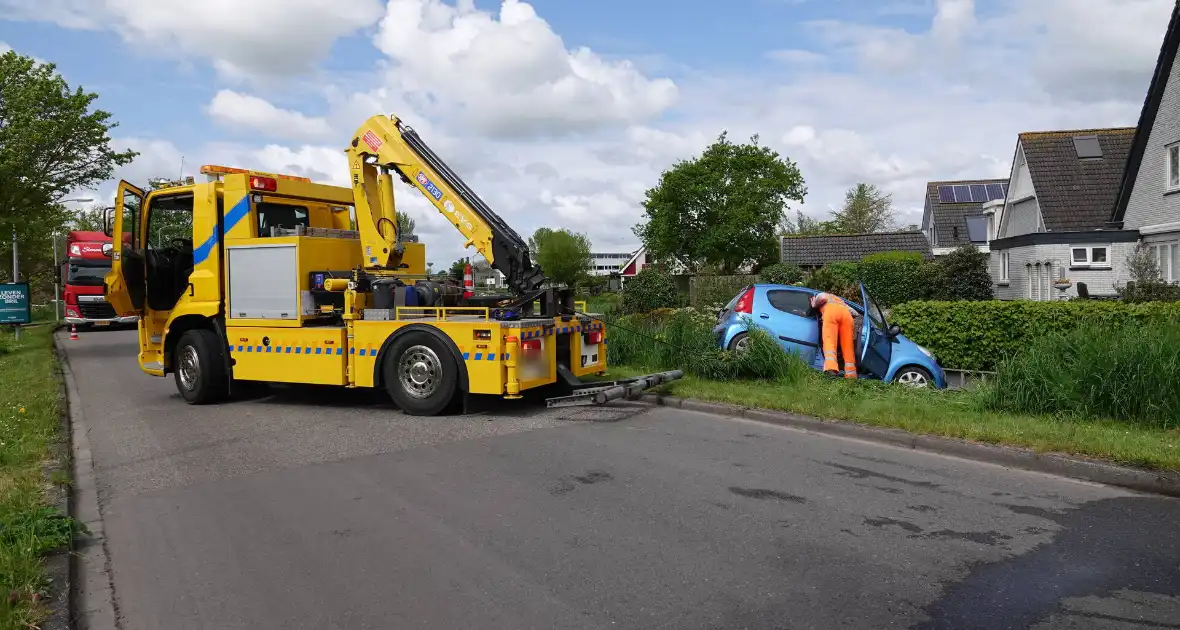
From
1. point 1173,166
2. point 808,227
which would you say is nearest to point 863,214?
point 808,227

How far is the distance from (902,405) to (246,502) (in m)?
6.34

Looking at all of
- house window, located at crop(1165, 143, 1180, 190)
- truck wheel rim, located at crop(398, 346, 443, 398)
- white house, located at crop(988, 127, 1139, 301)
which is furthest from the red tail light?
white house, located at crop(988, 127, 1139, 301)

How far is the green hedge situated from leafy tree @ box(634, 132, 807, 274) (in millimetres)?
33861

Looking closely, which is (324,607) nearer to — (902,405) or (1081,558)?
(1081,558)

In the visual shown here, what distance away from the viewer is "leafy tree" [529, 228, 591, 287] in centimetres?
7469

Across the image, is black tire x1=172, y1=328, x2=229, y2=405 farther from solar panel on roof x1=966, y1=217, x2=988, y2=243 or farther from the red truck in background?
solar panel on roof x1=966, y1=217, x2=988, y2=243

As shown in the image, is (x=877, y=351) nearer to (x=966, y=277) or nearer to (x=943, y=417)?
(x=943, y=417)

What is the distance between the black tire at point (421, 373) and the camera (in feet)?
30.6

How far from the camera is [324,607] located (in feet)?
13.7

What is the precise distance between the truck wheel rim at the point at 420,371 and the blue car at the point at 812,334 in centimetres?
439

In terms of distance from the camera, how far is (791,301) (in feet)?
40.3

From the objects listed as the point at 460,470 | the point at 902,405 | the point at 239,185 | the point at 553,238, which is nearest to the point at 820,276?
the point at 902,405

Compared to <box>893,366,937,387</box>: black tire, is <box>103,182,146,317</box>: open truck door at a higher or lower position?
higher

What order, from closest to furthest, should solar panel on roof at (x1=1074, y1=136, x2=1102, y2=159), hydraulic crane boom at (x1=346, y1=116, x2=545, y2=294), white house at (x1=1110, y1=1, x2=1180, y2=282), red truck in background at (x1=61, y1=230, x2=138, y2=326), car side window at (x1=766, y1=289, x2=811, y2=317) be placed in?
hydraulic crane boom at (x1=346, y1=116, x2=545, y2=294) < car side window at (x1=766, y1=289, x2=811, y2=317) < white house at (x1=1110, y1=1, x2=1180, y2=282) < red truck in background at (x1=61, y1=230, x2=138, y2=326) < solar panel on roof at (x1=1074, y1=136, x2=1102, y2=159)
